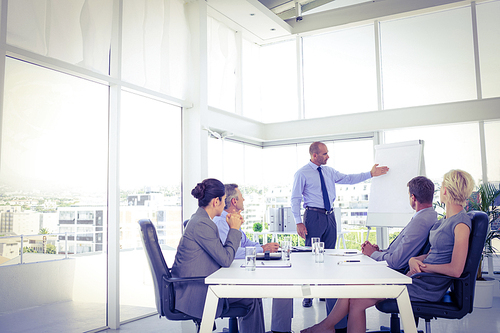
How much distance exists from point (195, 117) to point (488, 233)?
12.6ft

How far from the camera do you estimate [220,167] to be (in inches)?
243

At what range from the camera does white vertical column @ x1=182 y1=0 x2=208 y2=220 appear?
5102 mm

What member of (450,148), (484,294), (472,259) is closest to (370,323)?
(484,294)

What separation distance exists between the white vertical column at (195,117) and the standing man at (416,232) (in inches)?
107

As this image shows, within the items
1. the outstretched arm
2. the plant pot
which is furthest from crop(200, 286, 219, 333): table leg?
the plant pot

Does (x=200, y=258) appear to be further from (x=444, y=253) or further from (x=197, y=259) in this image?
(x=444, y=253)

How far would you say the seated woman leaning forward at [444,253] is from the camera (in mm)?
2475

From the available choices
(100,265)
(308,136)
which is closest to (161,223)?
(100,265)

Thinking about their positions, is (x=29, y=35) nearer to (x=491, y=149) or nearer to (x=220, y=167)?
(x=220, y=167)

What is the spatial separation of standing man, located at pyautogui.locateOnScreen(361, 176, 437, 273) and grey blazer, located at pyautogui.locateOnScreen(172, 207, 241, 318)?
1.14m

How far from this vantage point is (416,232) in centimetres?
277

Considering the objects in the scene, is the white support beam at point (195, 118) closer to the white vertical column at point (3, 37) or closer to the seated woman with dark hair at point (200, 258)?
the white vertical column at point (3, 37)

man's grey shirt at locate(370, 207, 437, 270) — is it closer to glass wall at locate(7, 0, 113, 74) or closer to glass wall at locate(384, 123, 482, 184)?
glass wall at locate(384, 123, 482, 184)

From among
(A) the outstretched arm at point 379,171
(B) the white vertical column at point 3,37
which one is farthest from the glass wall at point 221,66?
(B) the white vertical column at point 3,37
